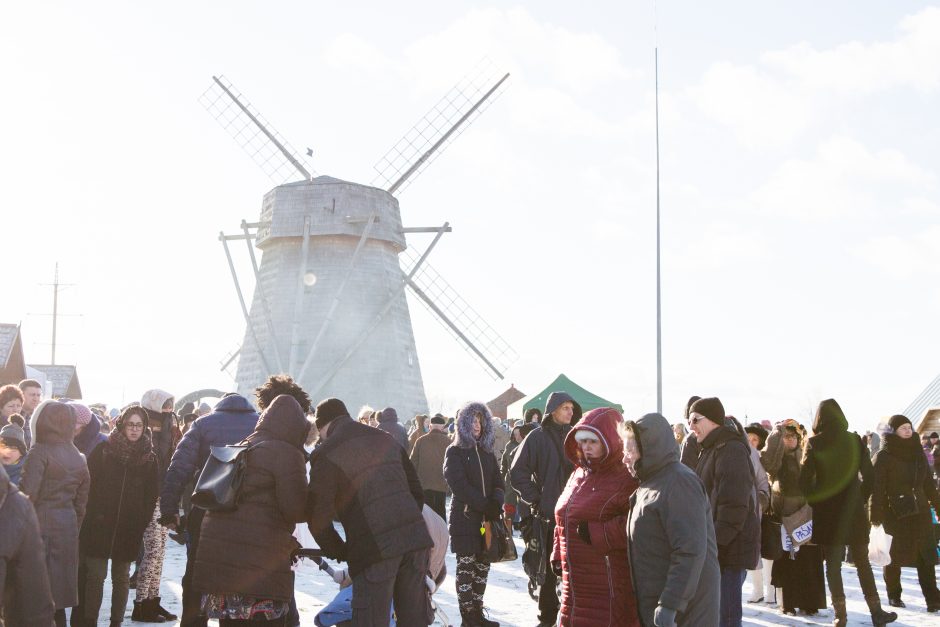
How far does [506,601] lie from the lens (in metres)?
9.29

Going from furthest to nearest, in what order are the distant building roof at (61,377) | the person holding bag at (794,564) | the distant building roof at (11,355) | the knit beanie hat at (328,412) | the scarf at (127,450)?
1. the distant building roof at (61,377)
2. the distant building roof at (11,355)
3. the person holding bag at (794,564)
4. the scarf at (127,450)
5. the knit beanie hat at (328,412)

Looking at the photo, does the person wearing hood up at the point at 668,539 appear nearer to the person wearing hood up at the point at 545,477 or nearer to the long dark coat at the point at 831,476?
the person wearing hood up at the point at 545,477

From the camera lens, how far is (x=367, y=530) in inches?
197

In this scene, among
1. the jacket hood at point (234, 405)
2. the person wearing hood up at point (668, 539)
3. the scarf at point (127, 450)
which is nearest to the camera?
the person wearing hood up at point (668, 539)

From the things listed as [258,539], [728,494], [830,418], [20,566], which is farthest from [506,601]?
[20,566]

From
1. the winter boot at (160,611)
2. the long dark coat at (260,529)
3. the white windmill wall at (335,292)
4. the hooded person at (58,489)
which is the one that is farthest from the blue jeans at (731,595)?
the white windmill wall at (335,292)

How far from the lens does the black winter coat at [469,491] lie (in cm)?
781

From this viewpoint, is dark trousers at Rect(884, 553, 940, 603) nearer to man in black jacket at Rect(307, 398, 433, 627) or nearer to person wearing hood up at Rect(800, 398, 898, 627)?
person wearing hood up at Rect(800, 398, 898, 627)

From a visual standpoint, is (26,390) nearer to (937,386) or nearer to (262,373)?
(262,373)

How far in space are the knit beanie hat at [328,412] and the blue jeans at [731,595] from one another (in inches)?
112

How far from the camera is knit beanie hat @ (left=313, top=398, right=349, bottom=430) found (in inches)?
207

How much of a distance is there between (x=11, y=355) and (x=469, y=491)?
26088 millimetres

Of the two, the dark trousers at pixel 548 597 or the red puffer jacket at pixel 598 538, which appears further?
the dark trousers at pixel 548 597

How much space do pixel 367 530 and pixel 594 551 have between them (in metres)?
1.19
